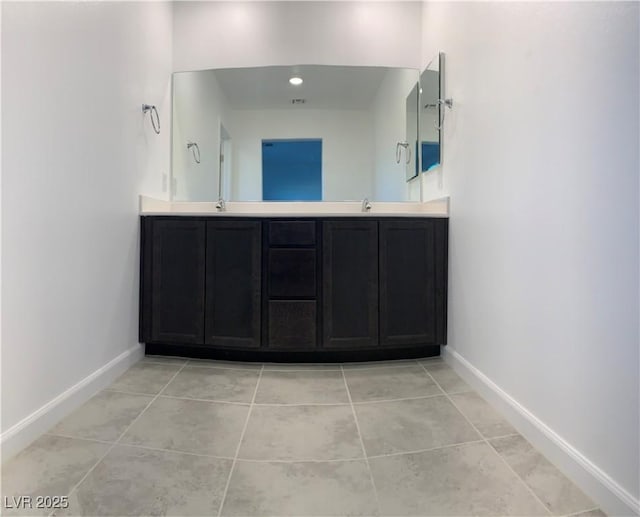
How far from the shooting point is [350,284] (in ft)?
5.84

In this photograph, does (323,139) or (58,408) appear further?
(323,139)

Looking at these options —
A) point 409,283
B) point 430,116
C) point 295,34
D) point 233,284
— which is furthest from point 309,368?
point 295,34

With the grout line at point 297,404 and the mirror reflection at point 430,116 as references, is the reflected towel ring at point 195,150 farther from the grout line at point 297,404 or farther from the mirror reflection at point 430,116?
the grout line at point 297,404

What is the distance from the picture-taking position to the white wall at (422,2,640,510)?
2.64 ft

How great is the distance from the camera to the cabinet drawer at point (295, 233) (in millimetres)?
1767

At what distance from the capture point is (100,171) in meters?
1.46

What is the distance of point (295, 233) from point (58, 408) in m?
1.22

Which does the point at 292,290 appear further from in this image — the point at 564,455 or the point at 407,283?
the point at 564,455

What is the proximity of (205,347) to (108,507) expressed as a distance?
104cm

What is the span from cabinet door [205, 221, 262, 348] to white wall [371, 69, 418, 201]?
1.00 m

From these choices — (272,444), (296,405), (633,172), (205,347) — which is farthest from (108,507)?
(633,172)

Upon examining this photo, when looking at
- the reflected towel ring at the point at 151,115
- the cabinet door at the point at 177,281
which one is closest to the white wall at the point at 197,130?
the reflected towel ring at the point at 151,115

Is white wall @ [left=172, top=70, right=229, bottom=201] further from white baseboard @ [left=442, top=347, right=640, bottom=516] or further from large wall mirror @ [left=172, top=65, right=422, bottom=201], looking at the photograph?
white baseboard @ [left=442, top=347, right=640, bottom=516]

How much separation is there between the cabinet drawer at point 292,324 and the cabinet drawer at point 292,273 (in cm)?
6
